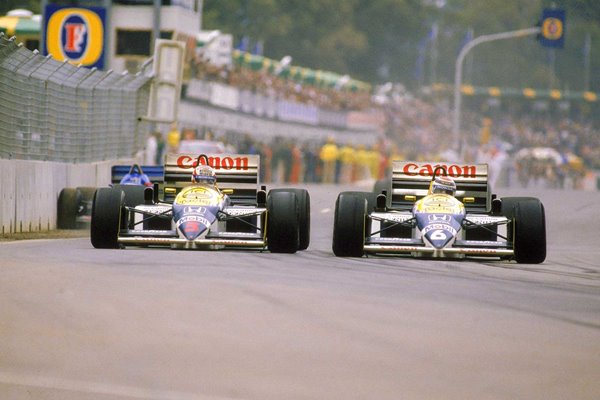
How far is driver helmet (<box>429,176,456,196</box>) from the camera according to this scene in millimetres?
16391

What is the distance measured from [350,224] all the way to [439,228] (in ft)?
2.81

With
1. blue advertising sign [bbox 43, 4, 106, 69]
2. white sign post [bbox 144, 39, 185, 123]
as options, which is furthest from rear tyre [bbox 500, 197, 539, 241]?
white sign post [bbox 144, 39, 185, 123]

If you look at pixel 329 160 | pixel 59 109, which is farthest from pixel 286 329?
pixel 329 160

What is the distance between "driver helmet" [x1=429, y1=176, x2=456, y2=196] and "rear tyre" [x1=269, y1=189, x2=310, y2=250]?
1266mm

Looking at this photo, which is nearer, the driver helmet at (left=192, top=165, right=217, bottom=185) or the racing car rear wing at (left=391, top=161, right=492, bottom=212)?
the driver helmet at (left=192, top=165, right=217, bottom=185)

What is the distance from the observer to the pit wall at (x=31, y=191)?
62.2 ft

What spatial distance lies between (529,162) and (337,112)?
9382 millimetres

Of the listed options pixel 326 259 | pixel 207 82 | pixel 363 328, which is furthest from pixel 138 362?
pixel 207 82

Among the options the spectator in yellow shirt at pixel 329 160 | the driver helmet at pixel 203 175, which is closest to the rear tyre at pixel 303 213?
the driver helmet at pixel 203 175

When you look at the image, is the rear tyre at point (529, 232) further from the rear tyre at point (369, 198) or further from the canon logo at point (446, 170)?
the rear tyre at point (369, 198)

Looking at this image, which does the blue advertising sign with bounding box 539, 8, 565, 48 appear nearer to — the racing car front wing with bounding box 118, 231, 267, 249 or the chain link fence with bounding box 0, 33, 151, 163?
the chain link fence with bounding box 0, 33, 151, 163

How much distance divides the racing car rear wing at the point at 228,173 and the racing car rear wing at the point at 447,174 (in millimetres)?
1498

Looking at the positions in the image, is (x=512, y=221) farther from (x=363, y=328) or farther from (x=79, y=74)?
(x=79, y=74)

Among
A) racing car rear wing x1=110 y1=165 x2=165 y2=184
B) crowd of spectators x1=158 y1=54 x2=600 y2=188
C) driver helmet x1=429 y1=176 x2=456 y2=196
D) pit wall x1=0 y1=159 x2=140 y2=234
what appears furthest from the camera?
crowd of spectators x1=158 y1=54 x2=600 y2=188
